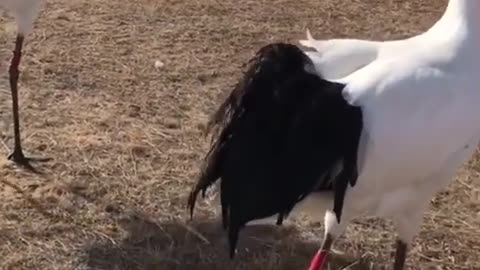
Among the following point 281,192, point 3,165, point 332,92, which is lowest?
point 3,165

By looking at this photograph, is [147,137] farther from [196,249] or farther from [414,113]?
[414,113]

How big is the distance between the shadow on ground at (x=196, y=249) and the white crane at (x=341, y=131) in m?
0.76

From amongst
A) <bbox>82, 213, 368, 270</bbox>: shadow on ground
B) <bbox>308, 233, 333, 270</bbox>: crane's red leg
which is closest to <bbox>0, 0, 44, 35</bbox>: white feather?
<bbox>82, 213, 368, 270</bbox>: shadow on ground

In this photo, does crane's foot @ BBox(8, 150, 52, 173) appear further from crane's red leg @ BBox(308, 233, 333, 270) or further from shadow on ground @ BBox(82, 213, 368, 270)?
crane's red leg @ BBox(308, 233, 333, 270)

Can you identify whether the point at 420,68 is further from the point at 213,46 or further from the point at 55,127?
the point at 213,46

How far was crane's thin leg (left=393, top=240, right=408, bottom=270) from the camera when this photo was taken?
4375 mm

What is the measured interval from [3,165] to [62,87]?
0.88m

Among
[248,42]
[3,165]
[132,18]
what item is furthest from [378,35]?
[3,165]

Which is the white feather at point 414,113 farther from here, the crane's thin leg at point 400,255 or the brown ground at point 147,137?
the brown ground at point 147,137

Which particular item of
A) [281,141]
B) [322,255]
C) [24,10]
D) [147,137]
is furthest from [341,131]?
[24,10]

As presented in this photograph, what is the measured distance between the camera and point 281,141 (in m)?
3.78

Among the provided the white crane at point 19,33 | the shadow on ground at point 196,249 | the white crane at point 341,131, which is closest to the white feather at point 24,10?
the white crane at point 19,33

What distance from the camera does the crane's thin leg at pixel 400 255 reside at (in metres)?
4.37

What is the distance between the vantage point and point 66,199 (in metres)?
5.09
